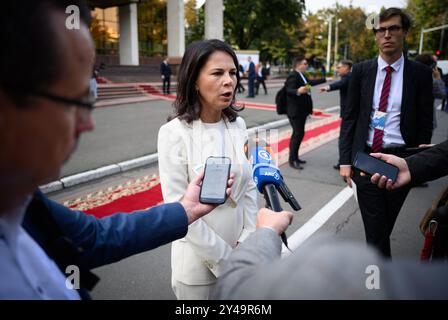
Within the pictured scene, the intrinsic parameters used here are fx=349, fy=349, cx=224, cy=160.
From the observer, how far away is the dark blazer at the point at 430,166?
2.40 metres

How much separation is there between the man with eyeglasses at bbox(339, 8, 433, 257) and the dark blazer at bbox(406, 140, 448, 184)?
465mm

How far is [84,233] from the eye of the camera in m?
1.32

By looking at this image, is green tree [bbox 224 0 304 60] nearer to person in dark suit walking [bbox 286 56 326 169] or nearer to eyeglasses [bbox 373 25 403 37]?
person in dark suit walking [bbox 286 56 326 169]

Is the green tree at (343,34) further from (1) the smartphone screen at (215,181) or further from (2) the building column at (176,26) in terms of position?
(1) the smartphone screen at (215,181)

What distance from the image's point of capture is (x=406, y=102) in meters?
2.94

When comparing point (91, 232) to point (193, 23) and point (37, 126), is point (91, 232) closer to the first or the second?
point (37, 126)

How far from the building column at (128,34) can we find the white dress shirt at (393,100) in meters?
28.0

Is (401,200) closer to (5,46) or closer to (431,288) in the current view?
(431,288)

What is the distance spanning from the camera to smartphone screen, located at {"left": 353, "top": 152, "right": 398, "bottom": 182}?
2.32m

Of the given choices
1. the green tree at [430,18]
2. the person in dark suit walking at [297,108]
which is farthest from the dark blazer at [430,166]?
the green tree at [430,18]

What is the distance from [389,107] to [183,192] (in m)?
2.09

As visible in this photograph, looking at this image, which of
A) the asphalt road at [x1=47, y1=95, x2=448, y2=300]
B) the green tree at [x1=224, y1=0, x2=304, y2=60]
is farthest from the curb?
the green tree at [x1=224, y1=0, x2=304, y2=60]
